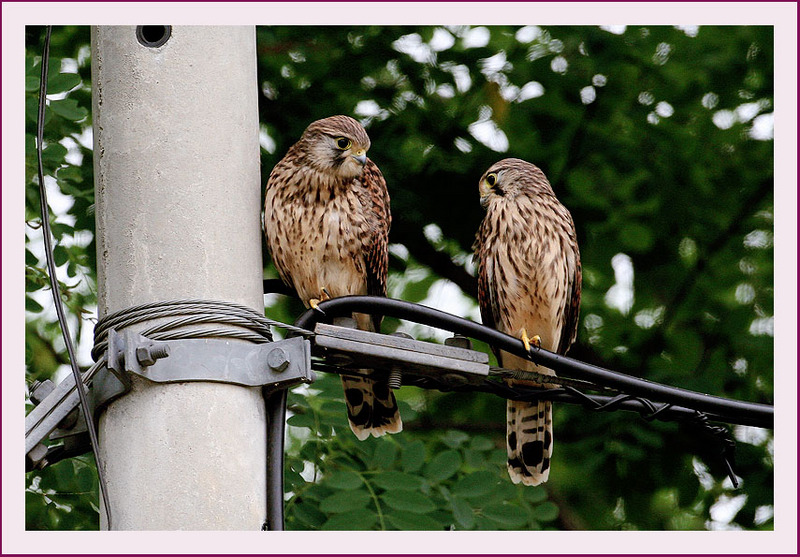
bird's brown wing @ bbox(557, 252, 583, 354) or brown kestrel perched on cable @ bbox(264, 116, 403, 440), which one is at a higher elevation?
brown kestrel perched on cable @ bbox(264, 116, 403, 440)

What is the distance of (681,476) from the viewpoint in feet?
21.6

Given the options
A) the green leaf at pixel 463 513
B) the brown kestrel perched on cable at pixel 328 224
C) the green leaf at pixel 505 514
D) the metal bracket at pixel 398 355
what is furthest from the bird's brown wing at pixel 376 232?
the metal bracket at pixel 398 355

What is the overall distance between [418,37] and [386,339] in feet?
13.9

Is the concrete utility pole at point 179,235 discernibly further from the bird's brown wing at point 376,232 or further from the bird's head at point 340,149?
the bird's brown wing at point 376,232

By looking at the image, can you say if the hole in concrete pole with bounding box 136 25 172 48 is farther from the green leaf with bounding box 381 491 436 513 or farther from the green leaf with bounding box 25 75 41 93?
the green leaf with bounding box 381 491 436 513

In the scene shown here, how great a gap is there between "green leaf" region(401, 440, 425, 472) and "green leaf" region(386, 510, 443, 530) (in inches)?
11.1

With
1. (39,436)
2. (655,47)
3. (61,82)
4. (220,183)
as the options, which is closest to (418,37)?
(655,47)

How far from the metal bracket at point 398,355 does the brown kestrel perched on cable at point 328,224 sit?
1.06 metres

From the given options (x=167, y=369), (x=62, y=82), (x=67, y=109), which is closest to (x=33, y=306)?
(x=67, y=109)

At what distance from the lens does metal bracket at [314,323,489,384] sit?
10.6ft

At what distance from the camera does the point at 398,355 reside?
3.31 meters

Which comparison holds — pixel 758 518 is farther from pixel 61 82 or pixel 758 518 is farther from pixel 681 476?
pixel 61 82

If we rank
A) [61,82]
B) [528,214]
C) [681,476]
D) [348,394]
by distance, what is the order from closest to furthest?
1. [348,394]
2. [528,214]
3. [61,82]
4. [681,476]

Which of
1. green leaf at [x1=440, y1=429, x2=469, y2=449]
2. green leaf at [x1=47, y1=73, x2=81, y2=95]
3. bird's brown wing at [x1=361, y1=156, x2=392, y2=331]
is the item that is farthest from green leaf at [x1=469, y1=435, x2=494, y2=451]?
green leaf at [x1=47, y1=73, x2=81, y2=95]
